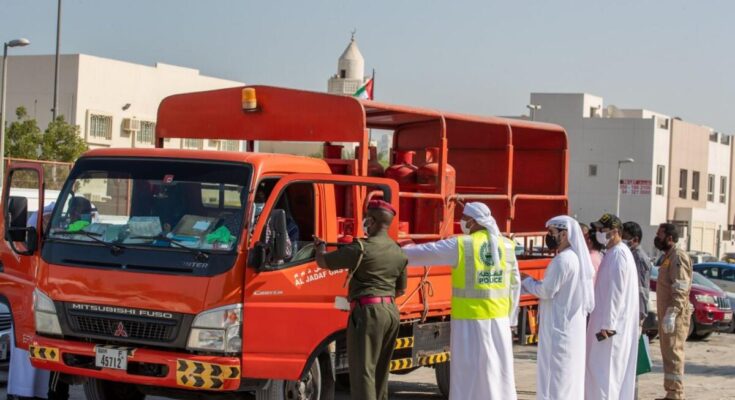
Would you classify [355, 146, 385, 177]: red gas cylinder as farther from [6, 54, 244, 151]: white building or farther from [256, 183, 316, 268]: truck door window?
[6, 54, 244, 151]: white building

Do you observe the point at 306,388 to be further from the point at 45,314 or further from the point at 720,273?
the point at 720,273

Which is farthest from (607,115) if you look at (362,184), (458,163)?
(362,184)

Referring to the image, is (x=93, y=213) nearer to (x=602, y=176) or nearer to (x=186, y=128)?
(x=186, y=128)

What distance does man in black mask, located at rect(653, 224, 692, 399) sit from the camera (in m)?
12.5

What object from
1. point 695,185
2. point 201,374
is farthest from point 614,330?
point 695,185

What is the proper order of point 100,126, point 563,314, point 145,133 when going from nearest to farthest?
point 563,314
point 100,126
point 145,133

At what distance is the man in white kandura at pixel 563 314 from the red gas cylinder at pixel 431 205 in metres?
1.94

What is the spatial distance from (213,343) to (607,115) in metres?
70.1

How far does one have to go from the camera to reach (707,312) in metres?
23.3

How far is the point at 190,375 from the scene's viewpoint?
8.82 metres

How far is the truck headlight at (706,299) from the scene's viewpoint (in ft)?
77.3

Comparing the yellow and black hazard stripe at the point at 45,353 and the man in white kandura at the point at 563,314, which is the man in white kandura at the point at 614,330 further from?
the yellow and black hazard stripe at the point at 45,353

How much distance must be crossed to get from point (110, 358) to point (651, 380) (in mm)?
8591

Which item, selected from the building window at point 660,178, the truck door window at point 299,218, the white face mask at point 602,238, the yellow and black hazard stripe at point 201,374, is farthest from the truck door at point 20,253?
the building window at point 660,178
